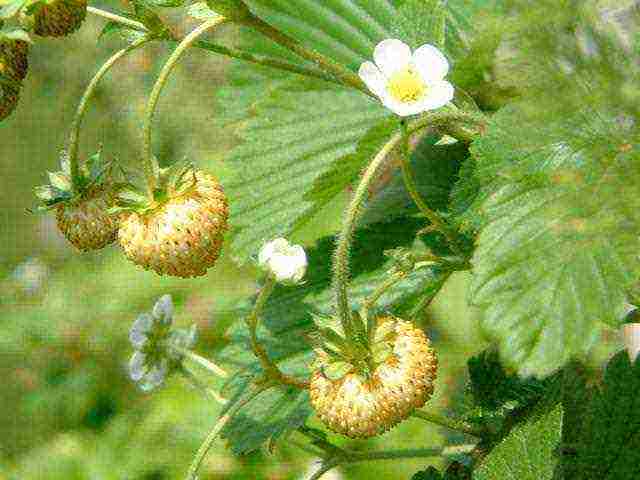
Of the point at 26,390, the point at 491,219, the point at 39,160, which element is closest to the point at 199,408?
the point at 26,390

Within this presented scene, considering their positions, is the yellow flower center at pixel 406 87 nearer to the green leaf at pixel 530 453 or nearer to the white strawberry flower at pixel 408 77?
the white strawberry flower at pixel 408 77

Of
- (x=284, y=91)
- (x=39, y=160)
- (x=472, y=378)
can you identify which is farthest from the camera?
(x=39, y=160)

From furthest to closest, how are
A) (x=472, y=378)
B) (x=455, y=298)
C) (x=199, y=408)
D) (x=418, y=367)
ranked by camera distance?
(x=199, y=408) → (x=455, y=298) → (x=472, y=378) → (x=418, y=367)

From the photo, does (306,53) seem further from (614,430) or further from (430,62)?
(614,430)

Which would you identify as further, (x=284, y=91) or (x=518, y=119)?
(x=284, y=91)

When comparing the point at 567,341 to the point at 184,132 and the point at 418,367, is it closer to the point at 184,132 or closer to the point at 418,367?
the point at 418,367

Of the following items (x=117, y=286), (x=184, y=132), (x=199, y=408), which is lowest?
(x=199, y=408)
